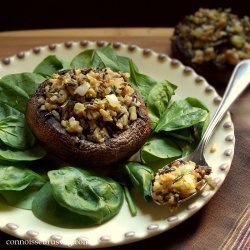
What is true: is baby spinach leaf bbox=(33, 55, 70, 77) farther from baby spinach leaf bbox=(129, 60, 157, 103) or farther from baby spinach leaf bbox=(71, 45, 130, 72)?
baby spinach leaf bbox=(129, 60, 157, 103)

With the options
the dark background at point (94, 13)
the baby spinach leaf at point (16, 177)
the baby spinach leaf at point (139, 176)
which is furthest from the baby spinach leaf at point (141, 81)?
the dark background at point (94, 13)

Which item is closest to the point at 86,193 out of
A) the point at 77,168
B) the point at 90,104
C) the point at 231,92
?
the point at 77,168

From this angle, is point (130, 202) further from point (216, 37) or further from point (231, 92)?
point (216, 37)

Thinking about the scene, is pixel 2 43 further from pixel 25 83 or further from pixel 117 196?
pixel 117 196

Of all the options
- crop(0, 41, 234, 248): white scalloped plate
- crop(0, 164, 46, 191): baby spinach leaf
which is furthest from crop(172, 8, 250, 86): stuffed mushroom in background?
crop(0, 164, 46, 191): baby spinach leaf

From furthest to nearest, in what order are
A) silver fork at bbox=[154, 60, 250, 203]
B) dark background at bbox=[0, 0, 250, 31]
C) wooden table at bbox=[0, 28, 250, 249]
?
1. dark background at bbox=[0, 0, 250, 31]
2. wooden table at bbox=[0, 28, 250, 249]
3. silver fork at bbox=[154, 60, 250, 203]
